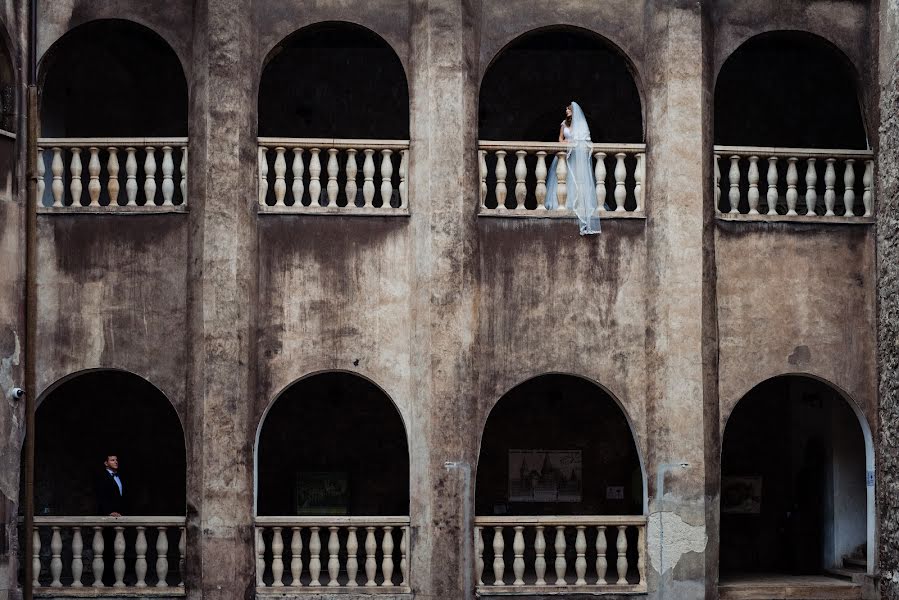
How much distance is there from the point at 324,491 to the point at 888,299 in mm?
8169

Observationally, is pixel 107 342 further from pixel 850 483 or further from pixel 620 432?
pixel 850 483

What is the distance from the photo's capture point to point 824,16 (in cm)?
1503

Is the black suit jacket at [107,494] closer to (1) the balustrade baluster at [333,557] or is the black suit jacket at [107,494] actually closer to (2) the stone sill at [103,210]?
(1) the balustrade baluster at [333,557]

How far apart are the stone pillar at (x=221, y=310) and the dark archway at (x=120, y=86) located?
309cm

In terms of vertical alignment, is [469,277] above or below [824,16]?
below

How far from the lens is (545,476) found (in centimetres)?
1786

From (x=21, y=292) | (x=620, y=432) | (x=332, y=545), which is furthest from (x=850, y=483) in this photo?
(x=21, y=292)

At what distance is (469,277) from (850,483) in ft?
19.5

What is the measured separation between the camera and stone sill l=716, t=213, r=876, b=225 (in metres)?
14.7

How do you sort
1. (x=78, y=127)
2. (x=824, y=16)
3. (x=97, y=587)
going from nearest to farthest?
(x=97, y=587) → (x=824, y=16) → (x=78, y=127)

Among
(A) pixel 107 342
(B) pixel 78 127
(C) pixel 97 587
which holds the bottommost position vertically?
(C) pixel 97 587

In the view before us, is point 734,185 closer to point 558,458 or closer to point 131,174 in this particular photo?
point 558,458

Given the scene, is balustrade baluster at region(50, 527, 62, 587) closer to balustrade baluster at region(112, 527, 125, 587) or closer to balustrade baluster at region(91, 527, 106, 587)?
balustrade baluster at region(91, 527, 106, 587)

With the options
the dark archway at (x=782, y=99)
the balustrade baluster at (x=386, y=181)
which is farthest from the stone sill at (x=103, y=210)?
the dark archway at (x=782, y=99)
